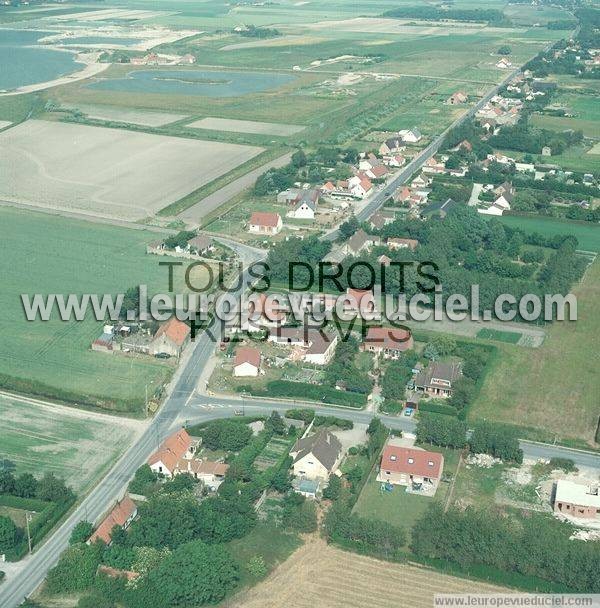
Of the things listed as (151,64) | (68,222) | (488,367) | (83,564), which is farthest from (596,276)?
(151,64)

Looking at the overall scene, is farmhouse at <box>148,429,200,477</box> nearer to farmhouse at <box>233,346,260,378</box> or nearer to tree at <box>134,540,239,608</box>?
tree at <box>134,540,239,608</box>

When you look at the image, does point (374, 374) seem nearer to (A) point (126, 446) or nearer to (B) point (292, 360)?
(B) point (292, 360)

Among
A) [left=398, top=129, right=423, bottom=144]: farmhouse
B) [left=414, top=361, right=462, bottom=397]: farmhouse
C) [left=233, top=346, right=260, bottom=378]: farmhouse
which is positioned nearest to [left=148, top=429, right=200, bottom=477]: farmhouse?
[left=233, top=346, right=260, bottom=378]: farmhouse

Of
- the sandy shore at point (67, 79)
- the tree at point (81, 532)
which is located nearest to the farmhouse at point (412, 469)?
the tree at point (81, 532)

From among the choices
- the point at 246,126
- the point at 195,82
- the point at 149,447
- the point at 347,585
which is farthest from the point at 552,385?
the point at 195,82

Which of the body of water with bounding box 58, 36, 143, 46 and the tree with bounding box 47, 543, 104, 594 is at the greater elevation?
the body of water with bounding box 58, 36, 143, 46

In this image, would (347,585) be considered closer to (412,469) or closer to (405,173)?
(412,469)
